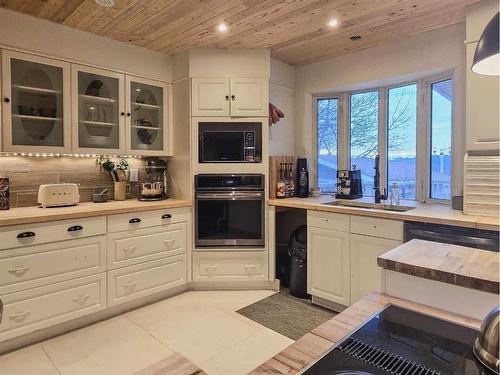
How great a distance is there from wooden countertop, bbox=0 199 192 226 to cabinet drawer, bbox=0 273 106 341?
0.50m

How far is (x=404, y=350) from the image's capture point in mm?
846

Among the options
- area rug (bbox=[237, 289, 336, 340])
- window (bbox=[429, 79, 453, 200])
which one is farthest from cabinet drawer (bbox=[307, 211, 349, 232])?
window (bbox=[429, 79, 453, 200])

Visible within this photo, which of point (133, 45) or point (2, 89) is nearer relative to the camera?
point (2, 89)

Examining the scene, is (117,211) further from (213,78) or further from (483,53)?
(483,53)

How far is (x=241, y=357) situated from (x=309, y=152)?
2.44 m

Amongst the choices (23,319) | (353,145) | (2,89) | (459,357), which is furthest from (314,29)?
(23,319)

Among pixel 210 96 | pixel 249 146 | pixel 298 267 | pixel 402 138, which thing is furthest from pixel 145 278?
pixel 402 138

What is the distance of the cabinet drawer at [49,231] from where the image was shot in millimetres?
2238

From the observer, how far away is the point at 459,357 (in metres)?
0.80

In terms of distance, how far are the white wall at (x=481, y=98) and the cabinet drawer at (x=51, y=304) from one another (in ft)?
10.0

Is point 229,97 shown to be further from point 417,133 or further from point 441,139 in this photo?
point 441,139

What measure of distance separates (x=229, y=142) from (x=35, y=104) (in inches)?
65.7

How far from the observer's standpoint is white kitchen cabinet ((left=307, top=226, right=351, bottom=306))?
9.15ft

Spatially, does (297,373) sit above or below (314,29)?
below
